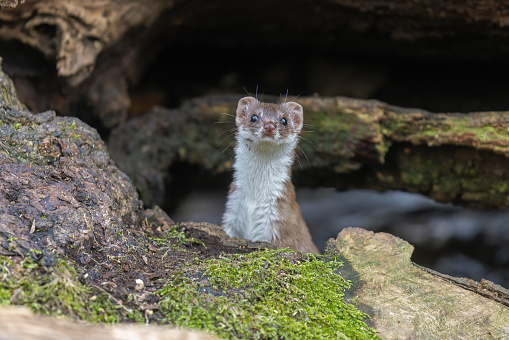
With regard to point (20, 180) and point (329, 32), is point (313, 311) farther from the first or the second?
point (329, 32)

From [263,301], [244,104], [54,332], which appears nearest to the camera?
[54,332]

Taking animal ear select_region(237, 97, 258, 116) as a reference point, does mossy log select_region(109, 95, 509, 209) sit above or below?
below

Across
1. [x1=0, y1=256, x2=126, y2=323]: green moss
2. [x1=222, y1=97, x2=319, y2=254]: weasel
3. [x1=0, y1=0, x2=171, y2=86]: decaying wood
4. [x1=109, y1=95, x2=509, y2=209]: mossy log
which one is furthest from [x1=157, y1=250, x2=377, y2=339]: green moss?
[x1=0, y1=0, x2=171, y2=86]: decaying wood

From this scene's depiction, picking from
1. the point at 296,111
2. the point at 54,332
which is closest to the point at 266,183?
the point at 296,111

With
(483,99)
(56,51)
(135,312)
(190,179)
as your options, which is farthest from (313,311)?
(483,99)

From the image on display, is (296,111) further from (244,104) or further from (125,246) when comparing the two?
(125,246)

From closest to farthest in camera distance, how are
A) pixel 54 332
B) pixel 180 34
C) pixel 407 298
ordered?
pixel 54 332
pixel 407 298
pixel 180 34

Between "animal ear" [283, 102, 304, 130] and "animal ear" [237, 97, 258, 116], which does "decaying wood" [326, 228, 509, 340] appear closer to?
"animal ear" [283, 102, 304, 130]

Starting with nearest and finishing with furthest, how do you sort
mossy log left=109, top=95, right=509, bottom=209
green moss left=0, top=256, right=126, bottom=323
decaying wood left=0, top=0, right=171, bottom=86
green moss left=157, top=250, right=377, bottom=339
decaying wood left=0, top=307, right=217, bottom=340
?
decaying wood left=0, top=307, right=217, bottom=340 < green moss left=0, top=256, right=126, bottom=323 < green moss left=157, top=250, right=377, bottom=339 < decaying wood left=0, top=0, right=171, bottom=86 < mossy log left=109, top=95, right=509, bottom=209
